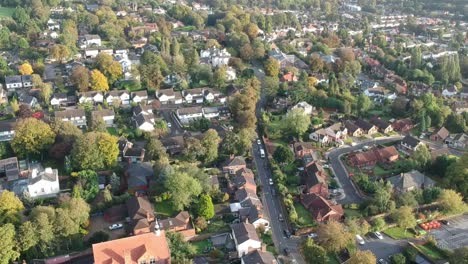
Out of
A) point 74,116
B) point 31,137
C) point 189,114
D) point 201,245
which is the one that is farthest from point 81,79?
point 201,245

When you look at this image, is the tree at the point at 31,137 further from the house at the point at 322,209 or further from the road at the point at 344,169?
the road at the point at 344,169

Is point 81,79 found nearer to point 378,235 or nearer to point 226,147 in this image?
point 226,147

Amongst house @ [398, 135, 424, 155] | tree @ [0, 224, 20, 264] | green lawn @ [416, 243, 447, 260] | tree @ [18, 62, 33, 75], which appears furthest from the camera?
tree @ [18, 62, 33, 75]

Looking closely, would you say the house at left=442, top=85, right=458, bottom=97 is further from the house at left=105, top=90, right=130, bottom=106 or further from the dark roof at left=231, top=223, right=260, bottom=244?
the house at left=105, top=90, right=130, bottom=106

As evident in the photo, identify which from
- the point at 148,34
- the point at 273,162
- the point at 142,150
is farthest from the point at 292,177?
the point at 148,34

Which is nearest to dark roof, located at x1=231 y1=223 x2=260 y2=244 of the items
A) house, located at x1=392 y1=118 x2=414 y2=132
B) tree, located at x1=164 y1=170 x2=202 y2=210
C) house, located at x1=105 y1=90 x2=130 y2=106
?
tree, located at x1=164 y1=170 x2=202 y2=210

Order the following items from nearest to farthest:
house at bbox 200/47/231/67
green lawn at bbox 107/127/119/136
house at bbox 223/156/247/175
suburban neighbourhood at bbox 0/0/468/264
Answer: suburban neighbourhood at bbox 0/0/468/264
house at bbox 223/156/247/175
green lawn at bbox 107/127/119/136
house at bbox 200/47/231/67

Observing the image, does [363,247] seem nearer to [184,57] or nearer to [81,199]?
[81,199]
